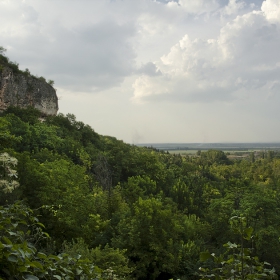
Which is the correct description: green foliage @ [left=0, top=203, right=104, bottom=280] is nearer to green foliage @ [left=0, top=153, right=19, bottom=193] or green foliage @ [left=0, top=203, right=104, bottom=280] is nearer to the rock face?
green foliage @ [left=0, top=153, right=19, bottom=193]

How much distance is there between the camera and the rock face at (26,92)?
40.8 metres

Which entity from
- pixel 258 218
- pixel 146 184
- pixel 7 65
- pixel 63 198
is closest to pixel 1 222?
pixel 63 198

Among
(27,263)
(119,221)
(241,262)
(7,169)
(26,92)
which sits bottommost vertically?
(119,221)

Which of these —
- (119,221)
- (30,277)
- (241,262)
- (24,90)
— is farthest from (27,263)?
(24,90)

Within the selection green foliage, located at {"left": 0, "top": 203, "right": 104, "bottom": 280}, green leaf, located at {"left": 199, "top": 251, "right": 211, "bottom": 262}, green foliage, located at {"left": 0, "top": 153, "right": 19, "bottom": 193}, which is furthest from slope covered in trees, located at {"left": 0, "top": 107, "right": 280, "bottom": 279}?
green leaf, located at {"left": 199, "top": 251, "right": 211, "bottom": 262}

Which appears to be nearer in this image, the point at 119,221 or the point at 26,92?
the point at 119,221

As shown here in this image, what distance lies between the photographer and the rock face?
40.8 metres

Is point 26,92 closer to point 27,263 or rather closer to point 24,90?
point 24,90

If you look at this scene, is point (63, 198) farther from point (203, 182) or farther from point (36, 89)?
point (203, 182)

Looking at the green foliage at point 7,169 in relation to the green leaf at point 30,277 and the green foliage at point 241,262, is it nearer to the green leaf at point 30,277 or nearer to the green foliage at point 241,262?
the green leaf at point 30,277

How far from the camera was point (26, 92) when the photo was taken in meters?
45.5

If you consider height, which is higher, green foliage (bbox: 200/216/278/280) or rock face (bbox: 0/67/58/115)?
rock face (bbox: 0/67/58/115)

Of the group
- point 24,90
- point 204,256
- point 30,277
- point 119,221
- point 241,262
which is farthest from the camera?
point 24,90

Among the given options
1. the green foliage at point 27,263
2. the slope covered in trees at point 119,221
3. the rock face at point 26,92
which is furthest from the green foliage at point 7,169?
the rock face at point 26,92
